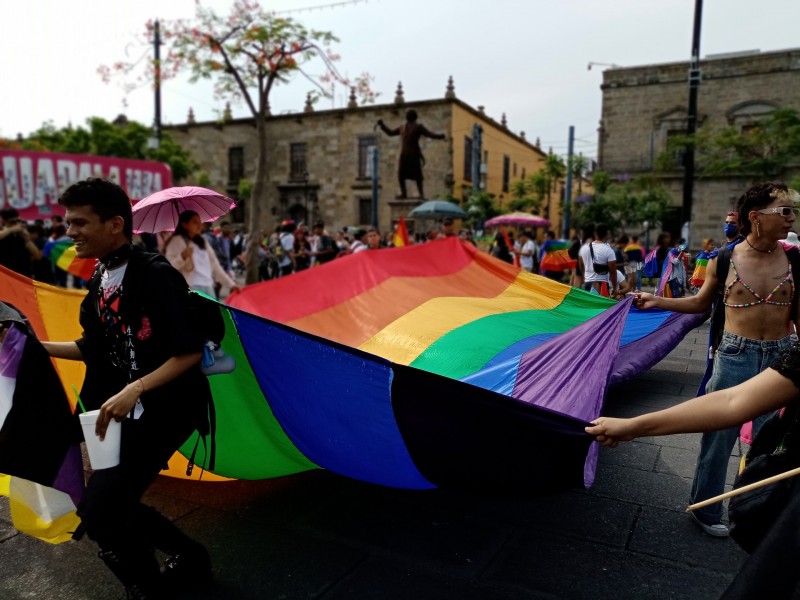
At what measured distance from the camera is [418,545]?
297cm

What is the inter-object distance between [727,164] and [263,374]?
919 inches

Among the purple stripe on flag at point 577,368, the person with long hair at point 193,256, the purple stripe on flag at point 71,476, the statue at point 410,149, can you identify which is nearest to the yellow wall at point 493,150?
the statue at point 410,149

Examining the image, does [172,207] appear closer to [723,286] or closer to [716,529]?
[723,286]

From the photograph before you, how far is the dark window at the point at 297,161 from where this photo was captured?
116ft

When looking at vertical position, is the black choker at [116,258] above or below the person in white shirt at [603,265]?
above

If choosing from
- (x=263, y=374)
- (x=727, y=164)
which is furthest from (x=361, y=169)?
(x=263, y=374)

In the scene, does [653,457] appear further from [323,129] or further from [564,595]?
[323,129]

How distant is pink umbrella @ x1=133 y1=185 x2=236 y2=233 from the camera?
4273mm

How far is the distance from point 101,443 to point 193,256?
158 inches

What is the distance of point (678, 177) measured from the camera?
28734 mm

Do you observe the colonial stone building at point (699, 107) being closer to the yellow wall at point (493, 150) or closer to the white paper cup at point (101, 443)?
the yellow wall at point (493, 150)

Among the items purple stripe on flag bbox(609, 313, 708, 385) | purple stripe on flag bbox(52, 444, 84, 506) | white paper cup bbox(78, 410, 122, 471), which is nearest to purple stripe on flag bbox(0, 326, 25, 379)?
purple stripe on flag bbox(52, 444, 84, 506)

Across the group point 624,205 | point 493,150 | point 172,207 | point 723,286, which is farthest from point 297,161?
point 723,286

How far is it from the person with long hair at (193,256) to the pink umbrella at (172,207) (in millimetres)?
636
